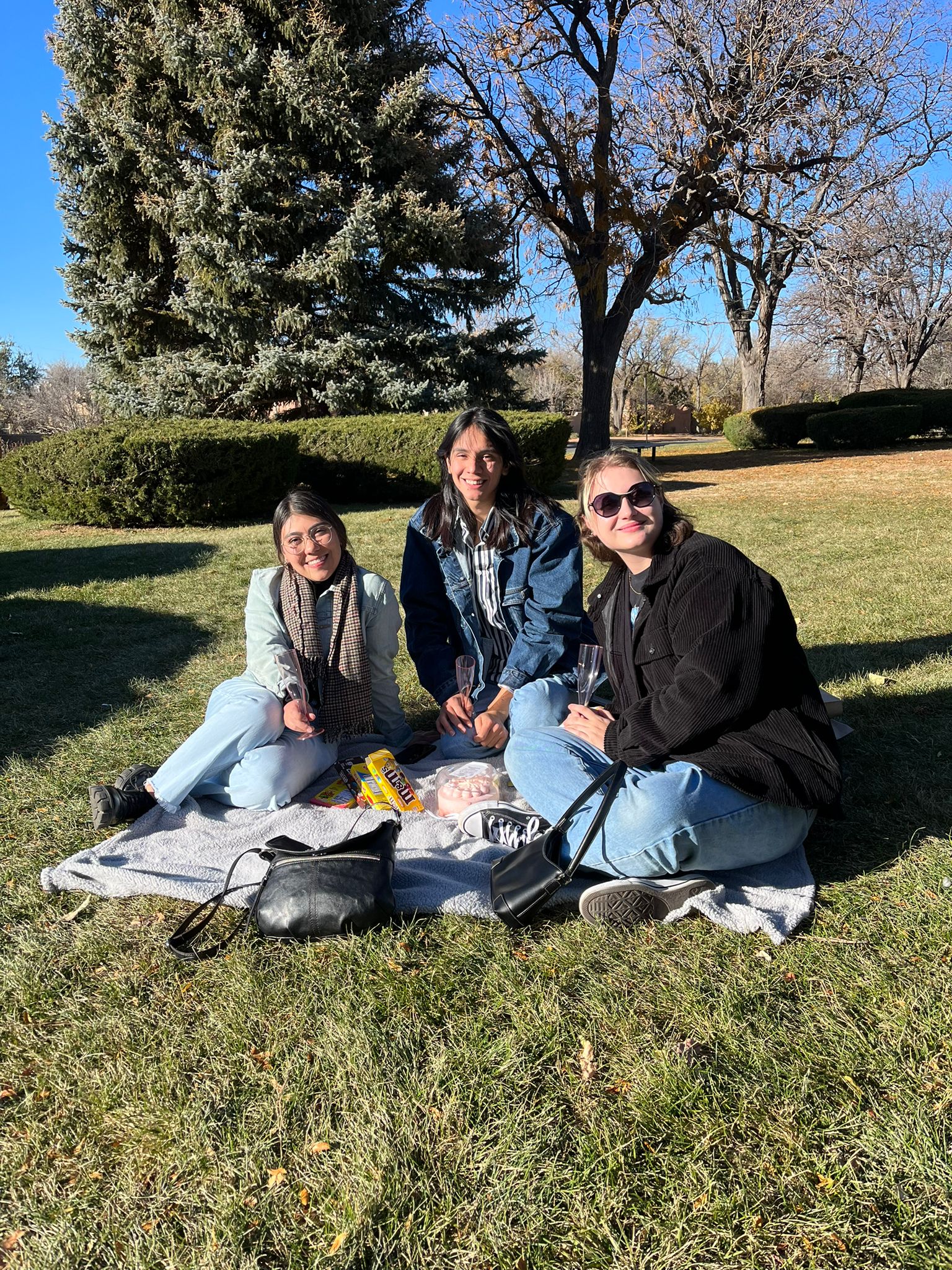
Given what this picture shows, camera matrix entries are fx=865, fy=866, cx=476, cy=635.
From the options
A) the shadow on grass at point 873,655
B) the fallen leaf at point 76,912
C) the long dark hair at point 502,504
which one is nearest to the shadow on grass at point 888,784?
the shadow on grass at point 873,655

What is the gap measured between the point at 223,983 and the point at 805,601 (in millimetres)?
5954

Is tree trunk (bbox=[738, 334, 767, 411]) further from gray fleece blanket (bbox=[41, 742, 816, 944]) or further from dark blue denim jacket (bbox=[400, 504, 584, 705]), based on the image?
gray fleece blanket (bbox=[41, 742, 816, 944])

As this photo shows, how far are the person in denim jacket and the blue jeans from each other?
0.80 meters

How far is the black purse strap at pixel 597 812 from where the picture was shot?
2.71 metres

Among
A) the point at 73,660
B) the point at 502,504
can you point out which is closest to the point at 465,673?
the point at 502,504

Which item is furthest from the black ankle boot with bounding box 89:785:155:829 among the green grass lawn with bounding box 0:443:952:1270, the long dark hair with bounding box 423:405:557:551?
the long dark hair with bounding box 423:405:557:551

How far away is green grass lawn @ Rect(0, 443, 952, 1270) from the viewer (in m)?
1.79

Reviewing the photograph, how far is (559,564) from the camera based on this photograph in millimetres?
4164

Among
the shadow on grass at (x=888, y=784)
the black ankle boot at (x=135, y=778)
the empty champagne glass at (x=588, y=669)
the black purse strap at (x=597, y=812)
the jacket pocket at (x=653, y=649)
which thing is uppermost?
the jacket pocket at (x=653, y=649)

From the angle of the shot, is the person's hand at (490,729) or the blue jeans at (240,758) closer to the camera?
the blue jeans at (240,758)

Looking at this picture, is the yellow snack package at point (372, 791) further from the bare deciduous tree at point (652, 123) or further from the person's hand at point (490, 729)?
the bare deciduous tree at point (652, 123)

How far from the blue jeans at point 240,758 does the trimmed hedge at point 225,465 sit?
9.46 meters

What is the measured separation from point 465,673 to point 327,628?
69 centimetres

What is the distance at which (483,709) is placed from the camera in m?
4.20
